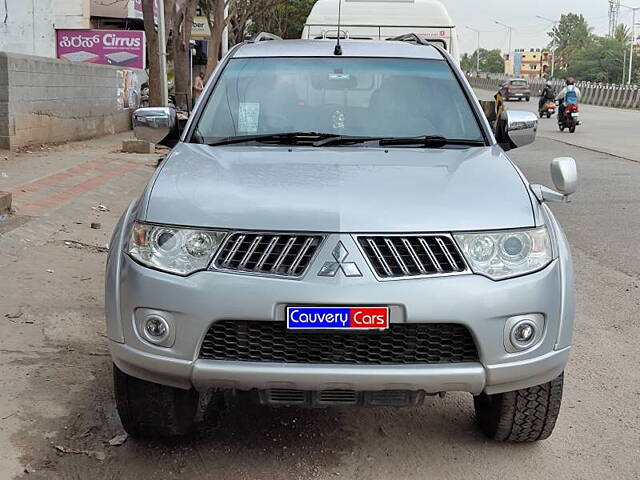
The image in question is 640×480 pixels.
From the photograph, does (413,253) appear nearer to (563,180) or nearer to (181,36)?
(563,180)

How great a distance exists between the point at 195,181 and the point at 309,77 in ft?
4.87

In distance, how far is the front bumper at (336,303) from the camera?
3.22 meters

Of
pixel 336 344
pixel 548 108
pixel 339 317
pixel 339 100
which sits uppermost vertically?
pixel 339 100

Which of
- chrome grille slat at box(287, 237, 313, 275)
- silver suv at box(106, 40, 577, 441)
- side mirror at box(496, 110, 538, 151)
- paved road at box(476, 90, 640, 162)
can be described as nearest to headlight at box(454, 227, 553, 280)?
silver suv at box(106, 40, 577, 441)

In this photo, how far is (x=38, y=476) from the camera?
3.61 meters

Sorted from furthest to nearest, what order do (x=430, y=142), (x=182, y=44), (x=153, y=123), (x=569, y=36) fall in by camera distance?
(x=569, y=36), (x=182, y=44), (x=153, y=123), (x=430, y=142)

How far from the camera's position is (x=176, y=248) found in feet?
11.1

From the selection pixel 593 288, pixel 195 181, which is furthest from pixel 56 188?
pixel 195 181

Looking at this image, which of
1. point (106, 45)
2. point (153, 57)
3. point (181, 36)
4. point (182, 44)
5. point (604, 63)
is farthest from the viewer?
point (604, 63)

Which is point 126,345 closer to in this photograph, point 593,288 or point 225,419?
point 225,419

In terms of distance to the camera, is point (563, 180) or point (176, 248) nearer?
point (176, 248)

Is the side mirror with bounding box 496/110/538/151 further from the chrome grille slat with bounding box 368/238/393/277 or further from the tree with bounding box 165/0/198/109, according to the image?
the tree with bounding box 165/0/198/109

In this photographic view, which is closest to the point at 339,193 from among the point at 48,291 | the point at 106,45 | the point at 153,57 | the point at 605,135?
the point at 48,291

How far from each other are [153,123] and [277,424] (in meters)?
1.83
